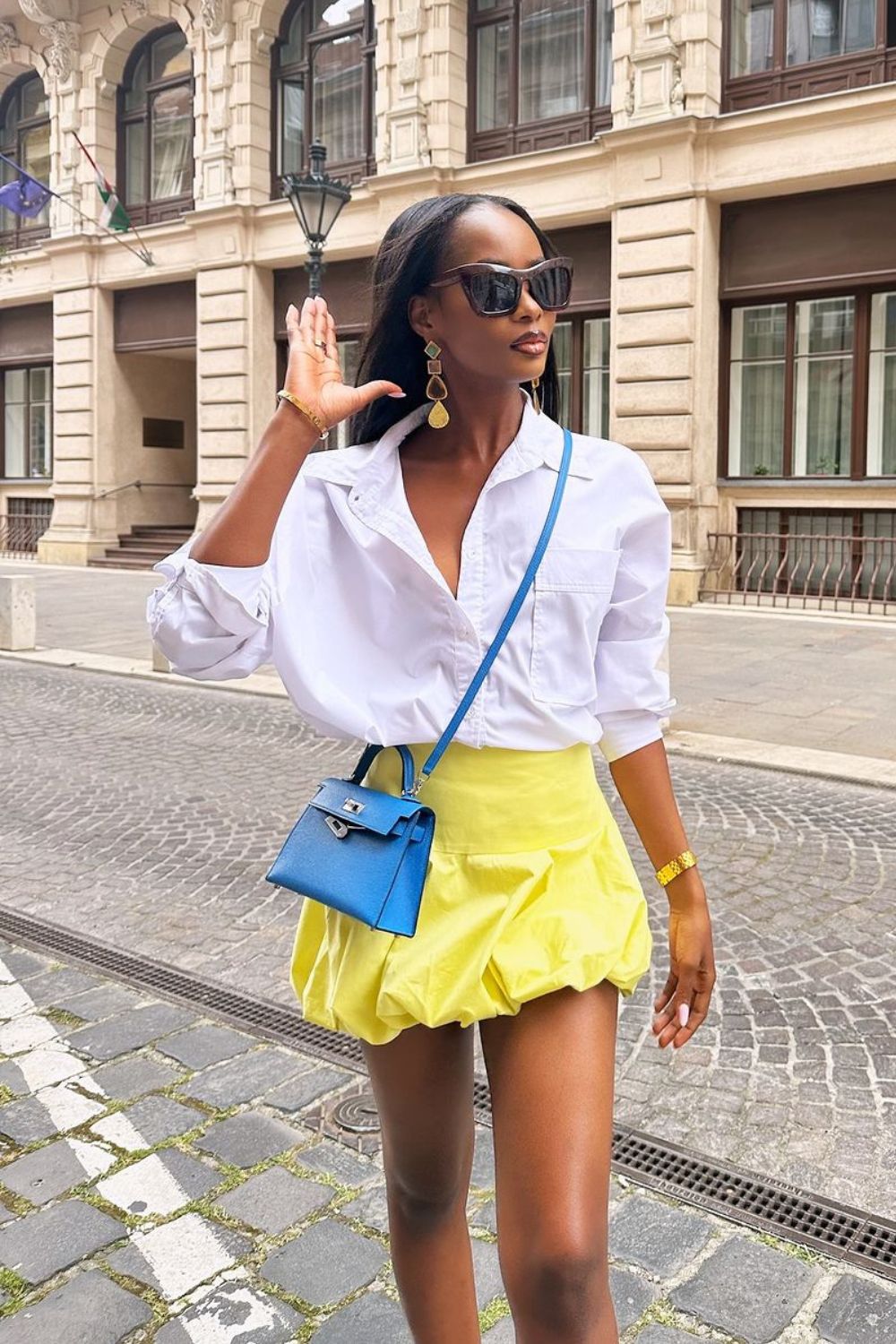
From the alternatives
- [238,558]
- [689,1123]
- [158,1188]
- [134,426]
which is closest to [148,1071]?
[158,1188]

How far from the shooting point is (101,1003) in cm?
427

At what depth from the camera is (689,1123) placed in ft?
11.3

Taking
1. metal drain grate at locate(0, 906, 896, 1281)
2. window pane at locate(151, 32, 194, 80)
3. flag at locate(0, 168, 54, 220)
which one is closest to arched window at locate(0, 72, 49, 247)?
window pane at locate(151, 32, 194, 80)

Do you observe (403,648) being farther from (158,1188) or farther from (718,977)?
(718,977)

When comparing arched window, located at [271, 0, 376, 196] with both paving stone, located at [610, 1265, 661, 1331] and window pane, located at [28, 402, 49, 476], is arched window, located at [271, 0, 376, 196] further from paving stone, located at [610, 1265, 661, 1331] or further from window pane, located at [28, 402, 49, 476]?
paving stone, located at [610, 1265, 661, 1331]

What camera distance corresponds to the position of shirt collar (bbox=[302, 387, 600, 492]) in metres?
2.07

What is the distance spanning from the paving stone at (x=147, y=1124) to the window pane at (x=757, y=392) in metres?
16.1

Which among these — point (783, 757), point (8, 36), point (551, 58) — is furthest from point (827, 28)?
point (8, 36)

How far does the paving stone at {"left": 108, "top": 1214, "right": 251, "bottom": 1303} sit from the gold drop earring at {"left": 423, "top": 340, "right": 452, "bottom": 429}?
1872 millimetres

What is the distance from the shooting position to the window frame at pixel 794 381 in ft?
56.1

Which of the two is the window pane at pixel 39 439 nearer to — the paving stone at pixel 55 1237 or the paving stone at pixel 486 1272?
the paving stone at pixel 55 1237

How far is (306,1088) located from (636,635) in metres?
2.05

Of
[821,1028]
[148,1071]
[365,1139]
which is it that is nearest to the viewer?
[365,1139]

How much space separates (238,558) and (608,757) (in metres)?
0.73
